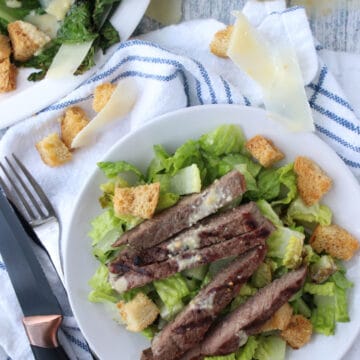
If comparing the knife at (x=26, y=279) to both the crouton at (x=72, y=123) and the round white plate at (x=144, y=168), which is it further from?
the crouton at (x=72, y=123)

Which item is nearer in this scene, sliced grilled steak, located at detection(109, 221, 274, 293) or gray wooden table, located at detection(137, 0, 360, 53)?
sliced grilled steak, located at detection(109, 221, 274, 293)

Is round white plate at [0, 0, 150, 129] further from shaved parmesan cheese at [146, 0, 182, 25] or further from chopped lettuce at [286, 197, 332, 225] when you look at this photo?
chopped lettuce at [286, 197, 332, 225]

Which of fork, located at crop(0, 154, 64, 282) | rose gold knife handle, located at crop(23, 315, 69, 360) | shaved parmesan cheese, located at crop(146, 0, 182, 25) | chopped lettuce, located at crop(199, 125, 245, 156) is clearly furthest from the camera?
shaved parmesan cheese, located at crop(146, 0, 182, 25)

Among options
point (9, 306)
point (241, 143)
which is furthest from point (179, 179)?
point (9, 306)

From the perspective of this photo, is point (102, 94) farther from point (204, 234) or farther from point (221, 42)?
point (204, 234)

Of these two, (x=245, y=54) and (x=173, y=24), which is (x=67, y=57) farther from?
(x=245, y=54)

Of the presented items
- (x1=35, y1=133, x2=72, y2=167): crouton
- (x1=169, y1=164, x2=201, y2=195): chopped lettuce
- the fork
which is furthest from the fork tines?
(x1=169, y1=164, x2=201, y2=195): chopped lettuce
